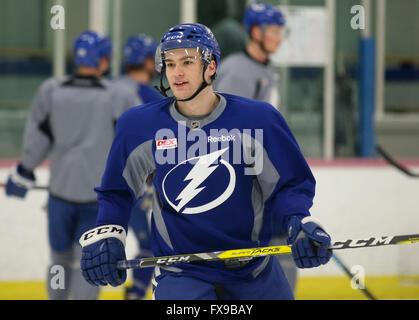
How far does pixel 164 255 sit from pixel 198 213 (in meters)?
0.13

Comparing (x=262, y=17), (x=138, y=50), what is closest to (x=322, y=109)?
(x=138, y=50)

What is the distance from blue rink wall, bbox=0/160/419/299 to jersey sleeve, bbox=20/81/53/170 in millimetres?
986

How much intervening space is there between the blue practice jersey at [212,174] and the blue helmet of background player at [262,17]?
4.09 feet

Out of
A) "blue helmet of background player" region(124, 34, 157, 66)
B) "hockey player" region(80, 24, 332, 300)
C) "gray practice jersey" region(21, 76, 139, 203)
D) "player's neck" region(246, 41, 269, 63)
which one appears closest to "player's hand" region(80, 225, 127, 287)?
"hockey player" region(80, 24, 332, 300)

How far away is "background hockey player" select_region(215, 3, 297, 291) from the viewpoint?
9.30ft

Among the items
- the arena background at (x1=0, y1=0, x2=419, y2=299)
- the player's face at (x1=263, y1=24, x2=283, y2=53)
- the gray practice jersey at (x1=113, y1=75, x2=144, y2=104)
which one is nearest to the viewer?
the player's face at (x1=263, y1=24, x2=283, y2=53)

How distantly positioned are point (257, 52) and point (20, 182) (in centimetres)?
101

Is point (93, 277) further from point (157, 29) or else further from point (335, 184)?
point (157, 29)

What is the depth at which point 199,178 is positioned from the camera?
167 centimetres

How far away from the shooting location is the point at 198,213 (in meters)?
1.69

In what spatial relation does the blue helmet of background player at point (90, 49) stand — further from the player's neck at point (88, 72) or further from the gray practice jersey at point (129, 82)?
the gray practice jersey at point (129, 82)

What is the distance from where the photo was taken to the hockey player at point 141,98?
352 centimetres

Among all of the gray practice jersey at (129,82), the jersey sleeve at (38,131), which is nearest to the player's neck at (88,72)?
the jersey sleeve at (38,131)

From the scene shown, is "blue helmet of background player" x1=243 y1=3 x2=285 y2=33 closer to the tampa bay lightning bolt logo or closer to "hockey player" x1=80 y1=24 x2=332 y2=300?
"hockey player" x1=80 y1=24 x2=332 y2=300
